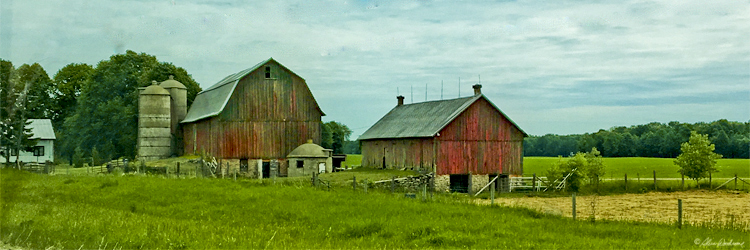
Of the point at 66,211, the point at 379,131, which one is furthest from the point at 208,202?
the point at 379,131

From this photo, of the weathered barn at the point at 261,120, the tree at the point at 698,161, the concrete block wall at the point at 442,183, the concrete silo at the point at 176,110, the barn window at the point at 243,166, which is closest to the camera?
the concrete block wall at the point at 442,183

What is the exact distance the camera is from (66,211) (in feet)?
67.3

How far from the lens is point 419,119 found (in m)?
49.8

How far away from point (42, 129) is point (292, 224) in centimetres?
6211

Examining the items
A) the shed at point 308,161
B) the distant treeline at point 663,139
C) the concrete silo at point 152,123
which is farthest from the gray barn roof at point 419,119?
the distant treeline at point 663,139

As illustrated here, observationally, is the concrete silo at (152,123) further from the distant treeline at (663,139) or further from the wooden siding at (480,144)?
the distant treeline at (663,139)

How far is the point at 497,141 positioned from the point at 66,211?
3153cm

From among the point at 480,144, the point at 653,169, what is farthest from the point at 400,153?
the point at 653,169

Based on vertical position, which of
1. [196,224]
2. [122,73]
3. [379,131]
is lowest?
[196,224]

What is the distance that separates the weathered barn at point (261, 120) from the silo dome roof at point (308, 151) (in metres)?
1.56

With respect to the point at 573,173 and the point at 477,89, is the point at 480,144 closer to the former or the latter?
the point at 477,89

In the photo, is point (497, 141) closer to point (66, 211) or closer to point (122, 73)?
point (66, 211)

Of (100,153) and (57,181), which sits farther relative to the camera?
(100,153)

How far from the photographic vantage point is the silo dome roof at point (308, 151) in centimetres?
4894
